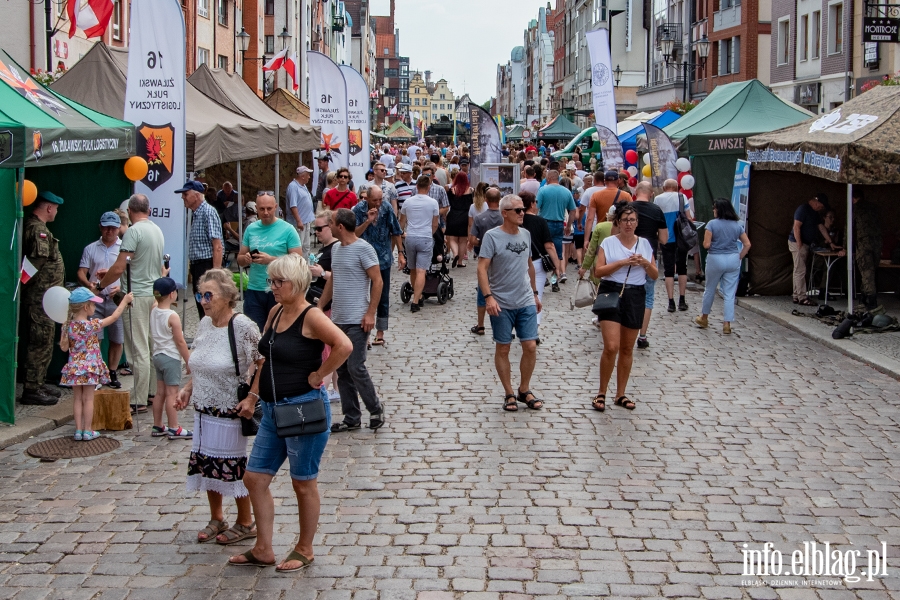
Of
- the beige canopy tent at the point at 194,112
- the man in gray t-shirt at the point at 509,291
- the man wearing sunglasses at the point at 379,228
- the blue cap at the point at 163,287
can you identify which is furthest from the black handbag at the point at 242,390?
the beige canopy tent at the point at 194,112

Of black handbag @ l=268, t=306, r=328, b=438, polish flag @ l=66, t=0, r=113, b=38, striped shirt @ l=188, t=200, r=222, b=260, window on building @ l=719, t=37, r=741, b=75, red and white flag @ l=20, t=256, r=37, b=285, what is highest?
window on building @ l=719, t=37, r=741, b=75

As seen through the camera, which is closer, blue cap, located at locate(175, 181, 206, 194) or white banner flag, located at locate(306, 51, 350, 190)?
blue cap, located at locate(175, 181, 206, 194)

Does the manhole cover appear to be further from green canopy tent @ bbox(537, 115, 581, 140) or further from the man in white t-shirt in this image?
green canopy tent @ bbox(537, 115, 581, 140)

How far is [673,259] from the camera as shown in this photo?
43.4ft

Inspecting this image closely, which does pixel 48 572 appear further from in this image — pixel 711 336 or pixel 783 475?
pixel 711 336

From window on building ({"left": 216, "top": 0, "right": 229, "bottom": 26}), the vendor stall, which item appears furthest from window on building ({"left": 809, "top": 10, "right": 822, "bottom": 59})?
the vendor stall

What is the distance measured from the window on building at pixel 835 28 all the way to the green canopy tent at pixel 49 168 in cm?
2785

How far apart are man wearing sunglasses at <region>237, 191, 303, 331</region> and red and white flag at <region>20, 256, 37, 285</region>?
1648 millimetres

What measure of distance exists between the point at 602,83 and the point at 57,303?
A: 44.4 ft

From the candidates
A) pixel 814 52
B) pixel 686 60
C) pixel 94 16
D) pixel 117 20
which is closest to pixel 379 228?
pixel 94 16

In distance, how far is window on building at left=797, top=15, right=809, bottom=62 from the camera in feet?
116

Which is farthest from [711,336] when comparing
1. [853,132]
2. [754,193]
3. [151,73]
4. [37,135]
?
[37,135]

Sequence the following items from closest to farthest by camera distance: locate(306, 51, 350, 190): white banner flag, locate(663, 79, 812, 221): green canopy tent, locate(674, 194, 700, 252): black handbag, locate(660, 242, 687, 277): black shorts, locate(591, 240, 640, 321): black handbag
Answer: locate(591, 240, 640, 321): black handbag, locate(660, 242, 687, 277): black shorts, locate(674, 194, 700, 252): black handbag, locate(663, 79, 812, 221): green canopy tent, locate(306, 51, 350, 190): white banner flag

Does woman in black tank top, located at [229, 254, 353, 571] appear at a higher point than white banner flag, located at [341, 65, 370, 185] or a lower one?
lower
